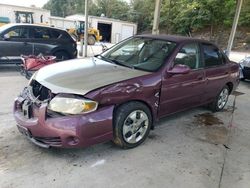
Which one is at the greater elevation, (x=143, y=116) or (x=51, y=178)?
(x=143, y=116)

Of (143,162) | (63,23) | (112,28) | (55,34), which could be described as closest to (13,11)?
(63,23)

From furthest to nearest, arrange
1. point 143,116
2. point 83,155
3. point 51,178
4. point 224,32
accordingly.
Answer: point 224,32 < point 143,116 < point 83,155 < point 51,178

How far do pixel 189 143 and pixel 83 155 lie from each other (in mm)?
1571

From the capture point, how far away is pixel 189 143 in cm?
386

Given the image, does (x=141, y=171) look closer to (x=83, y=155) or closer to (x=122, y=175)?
(x=122, y=175)

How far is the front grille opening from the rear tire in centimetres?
340

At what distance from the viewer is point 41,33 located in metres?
8.59

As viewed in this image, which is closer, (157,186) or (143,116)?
(157,186)

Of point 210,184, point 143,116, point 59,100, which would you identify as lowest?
point 210,184

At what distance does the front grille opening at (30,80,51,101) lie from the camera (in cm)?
320

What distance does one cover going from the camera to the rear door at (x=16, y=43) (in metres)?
7.96

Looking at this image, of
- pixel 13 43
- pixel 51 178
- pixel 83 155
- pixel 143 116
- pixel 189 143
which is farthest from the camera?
pixel 13 43

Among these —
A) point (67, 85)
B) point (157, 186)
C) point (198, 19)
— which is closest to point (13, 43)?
point (67, 85)

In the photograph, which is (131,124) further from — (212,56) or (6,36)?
(6,36)
